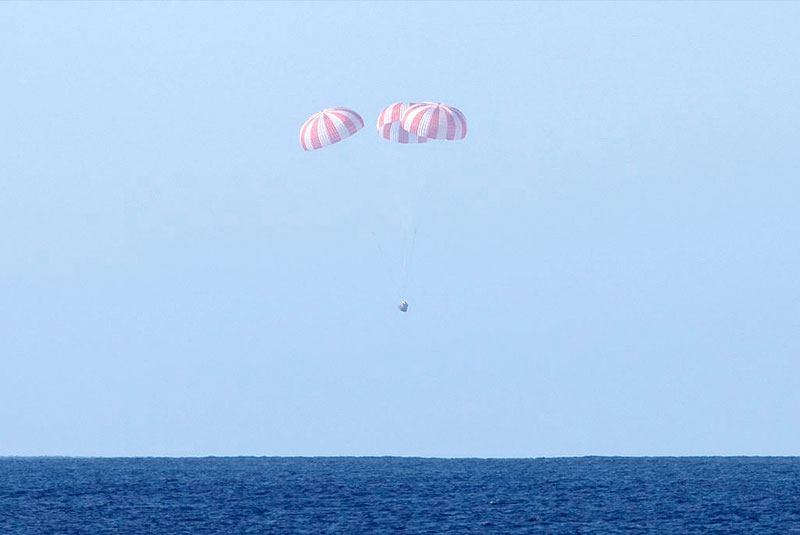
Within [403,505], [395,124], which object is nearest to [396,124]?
[395,124]

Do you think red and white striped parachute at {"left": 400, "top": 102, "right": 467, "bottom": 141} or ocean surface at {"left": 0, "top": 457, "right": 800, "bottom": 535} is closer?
red and white striped parachute at {"left": 400, "top": 102, "right": 467, "bottom": 141}

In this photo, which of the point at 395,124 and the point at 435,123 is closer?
the point at 435,123

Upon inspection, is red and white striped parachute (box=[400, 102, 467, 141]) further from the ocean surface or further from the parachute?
the ocean surface

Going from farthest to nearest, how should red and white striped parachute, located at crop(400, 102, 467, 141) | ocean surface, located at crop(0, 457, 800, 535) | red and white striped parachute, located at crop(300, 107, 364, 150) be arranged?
1. ocean surface, located at crop(0, 457, 800, 535)
2. red and white striped parachute, located at crop(300, 107, 364, 150)
3. red and white striped parachute, located at crop(400, 102, 467, 141)

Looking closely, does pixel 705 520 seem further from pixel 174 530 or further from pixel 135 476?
pixel 135 476

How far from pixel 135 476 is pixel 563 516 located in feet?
209

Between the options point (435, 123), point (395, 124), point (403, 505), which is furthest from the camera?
point (403, 505)

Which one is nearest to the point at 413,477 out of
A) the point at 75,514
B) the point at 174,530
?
the point at 75,514

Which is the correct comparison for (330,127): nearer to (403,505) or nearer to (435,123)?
(435,123)

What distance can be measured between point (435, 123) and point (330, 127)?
4.77 m

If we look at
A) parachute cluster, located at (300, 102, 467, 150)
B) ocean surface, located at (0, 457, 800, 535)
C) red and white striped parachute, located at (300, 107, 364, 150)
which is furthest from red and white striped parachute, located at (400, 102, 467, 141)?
ocean surface, located at (0, 457, 800, 535)

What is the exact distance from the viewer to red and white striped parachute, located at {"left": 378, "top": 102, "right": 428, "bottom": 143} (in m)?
59.6

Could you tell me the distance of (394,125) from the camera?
61.0 metres

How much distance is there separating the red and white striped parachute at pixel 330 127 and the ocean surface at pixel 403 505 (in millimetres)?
17279
